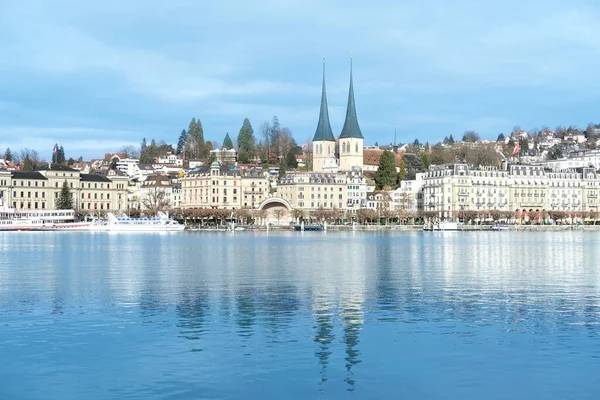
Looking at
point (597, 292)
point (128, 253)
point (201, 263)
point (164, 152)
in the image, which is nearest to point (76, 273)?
point (201, 263)

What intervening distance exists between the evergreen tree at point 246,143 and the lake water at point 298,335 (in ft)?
425

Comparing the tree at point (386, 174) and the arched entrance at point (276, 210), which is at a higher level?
the tree at point (386, 174)

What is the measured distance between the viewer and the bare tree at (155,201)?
400 ft

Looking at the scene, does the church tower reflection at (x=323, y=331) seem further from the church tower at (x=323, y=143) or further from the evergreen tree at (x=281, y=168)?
the evergreen tree at (x=281, y=168)

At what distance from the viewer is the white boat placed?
103875mm

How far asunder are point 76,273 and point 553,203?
104 meters

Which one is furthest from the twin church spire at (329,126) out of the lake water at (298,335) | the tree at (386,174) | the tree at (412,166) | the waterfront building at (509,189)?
the lake water at (298,335)

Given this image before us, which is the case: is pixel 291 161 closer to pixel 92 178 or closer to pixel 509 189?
pixel 92 178

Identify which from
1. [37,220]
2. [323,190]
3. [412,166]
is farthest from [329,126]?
[37,220]

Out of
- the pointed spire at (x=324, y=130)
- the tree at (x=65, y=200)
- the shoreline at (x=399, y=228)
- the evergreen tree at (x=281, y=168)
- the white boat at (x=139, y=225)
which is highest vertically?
the pointed spire at (x=324, y=130)

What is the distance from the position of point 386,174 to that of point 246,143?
41019 millimetres

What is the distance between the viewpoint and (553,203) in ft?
419

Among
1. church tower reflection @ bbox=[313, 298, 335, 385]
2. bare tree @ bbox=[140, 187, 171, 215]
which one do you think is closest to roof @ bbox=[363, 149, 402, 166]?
bare tree @ bbox=[140, 187, 171, 215]

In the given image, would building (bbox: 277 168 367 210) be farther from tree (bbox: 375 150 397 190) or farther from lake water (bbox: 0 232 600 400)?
lake water (bbox: 0 232 600 400)
